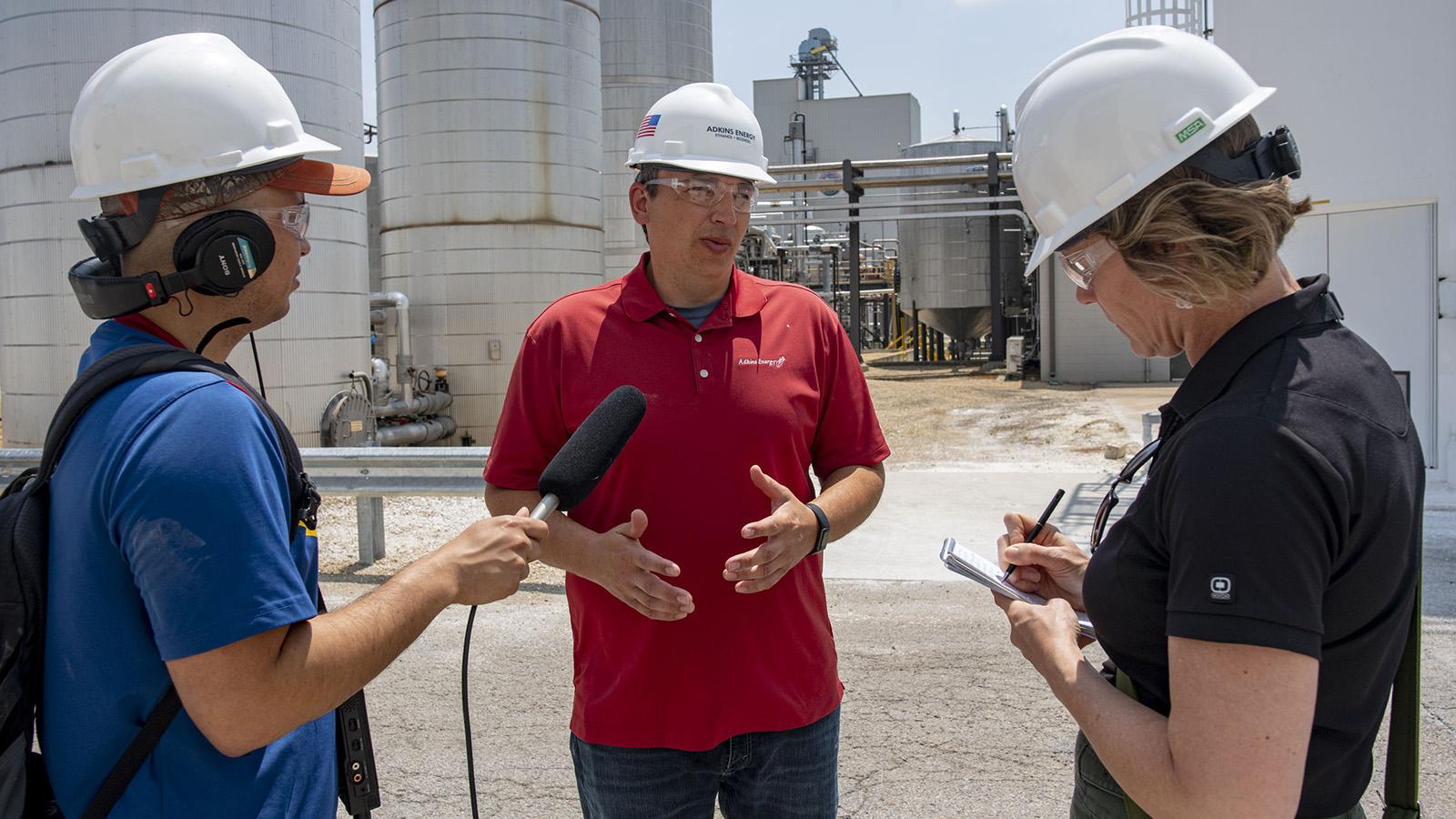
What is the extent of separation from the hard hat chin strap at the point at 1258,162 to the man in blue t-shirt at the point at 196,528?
1.19 m

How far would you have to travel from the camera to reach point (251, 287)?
167cm

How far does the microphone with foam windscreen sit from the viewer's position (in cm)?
177

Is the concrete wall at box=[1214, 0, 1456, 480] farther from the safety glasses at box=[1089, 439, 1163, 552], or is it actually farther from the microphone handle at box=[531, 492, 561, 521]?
the microphone handle at box=[531, 492, 561, 521]

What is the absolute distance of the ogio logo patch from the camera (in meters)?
1.18

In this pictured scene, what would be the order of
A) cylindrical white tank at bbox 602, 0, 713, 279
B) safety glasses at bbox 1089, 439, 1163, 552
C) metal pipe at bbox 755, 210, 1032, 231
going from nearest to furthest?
safety glasses at bbox 1089, 439, 1163, 552, cylindrical white tank at bbox 602, 0, 713, 279, metal pipe at bbox 755, 210, 1032, 231

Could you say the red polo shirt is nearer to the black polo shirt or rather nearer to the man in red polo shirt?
the man in red polo shirt

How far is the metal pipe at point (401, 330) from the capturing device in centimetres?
1202

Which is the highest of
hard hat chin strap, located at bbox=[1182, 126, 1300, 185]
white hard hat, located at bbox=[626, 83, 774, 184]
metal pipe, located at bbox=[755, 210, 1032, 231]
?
metal pipe, located at bbox=[755, 210, 1032, 231]

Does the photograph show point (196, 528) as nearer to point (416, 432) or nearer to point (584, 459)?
point (584, 459)

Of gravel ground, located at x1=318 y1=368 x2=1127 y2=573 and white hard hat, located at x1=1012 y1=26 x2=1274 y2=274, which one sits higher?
white hard hat, located at x1=1012 y1=26 x2=1274 y2=274

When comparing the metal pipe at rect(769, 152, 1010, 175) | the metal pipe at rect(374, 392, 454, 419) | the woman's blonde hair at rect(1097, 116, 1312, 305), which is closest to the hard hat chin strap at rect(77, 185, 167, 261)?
the woman's blonde hair at rect(1097, 116, 1312, 305)

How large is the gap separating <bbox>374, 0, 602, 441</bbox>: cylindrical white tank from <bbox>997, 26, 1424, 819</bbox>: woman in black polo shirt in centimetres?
1143

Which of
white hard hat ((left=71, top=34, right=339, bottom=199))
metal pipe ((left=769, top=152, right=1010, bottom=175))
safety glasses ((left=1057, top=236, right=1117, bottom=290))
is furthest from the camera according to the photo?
metal pipe ((left=769, top=152, right=1010, bottom=175))

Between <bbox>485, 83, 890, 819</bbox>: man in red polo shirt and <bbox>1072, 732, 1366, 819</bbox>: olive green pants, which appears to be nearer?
<bbox>1072, 732, 1366, 819</bbox>: olive green pants
